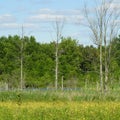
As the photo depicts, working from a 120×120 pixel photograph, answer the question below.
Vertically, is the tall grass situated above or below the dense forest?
below

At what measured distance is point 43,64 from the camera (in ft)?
108

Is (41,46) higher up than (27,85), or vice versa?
(41,46)

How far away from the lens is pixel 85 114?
11.0 meters

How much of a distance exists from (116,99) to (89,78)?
12.6 metres

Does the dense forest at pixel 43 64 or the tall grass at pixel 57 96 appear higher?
the dense forest at pixel 43 64

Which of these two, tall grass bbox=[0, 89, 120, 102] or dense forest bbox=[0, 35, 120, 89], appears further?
dense forest bbox=[0, 35, 120, 89]

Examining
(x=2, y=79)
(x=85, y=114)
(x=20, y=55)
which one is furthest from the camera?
(x=2, y=79)

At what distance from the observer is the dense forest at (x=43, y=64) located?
31.0m

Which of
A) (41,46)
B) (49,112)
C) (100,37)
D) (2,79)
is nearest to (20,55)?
(2,79)

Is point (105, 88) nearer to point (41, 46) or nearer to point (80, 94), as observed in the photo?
point (80, 94)

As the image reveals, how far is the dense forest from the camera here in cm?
3100

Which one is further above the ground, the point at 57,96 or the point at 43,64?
the point at 43,64

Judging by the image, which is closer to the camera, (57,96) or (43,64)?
(57,96)

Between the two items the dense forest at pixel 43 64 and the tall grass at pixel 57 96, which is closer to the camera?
the tall grass at pixel 57 96
